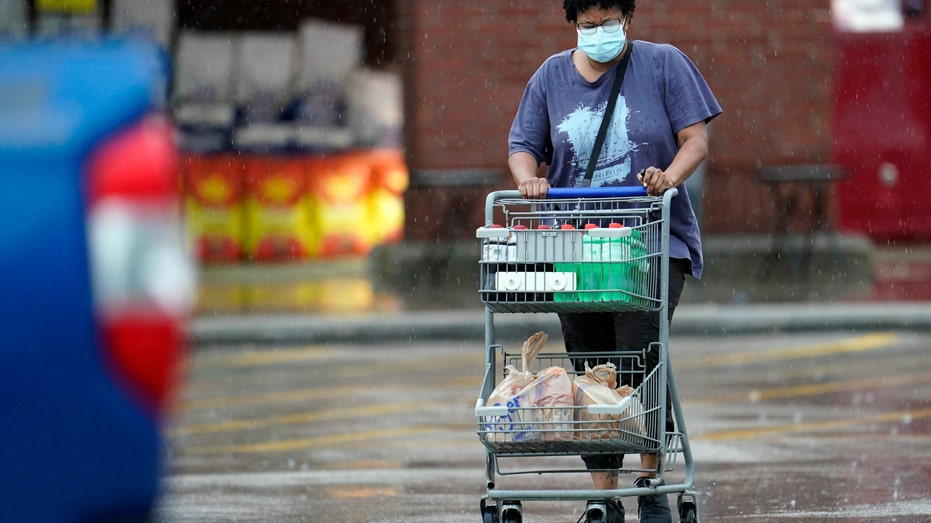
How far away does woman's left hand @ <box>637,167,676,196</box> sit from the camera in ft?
18.4

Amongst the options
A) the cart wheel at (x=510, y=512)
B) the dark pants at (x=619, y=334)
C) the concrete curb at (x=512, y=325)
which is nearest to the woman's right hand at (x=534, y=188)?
the dark pants at (x=619, y=334)

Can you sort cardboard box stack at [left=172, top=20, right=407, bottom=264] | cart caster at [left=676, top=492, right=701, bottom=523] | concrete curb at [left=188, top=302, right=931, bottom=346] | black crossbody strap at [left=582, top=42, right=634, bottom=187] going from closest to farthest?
cart caster at [left=676, top=492, right=701, bottom=523], black crossbody strap at [left=582, top=42, right=634, bottom=187], concrete curb at [left=188, top=302, right=931, bottom=346], cardboard box stack at [left=172, top=20, right=407, bottom=264]

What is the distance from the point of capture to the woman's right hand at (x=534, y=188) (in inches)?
223

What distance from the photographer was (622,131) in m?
5.93

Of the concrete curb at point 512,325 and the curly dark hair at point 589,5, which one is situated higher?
the curly dark hair at point 589,5

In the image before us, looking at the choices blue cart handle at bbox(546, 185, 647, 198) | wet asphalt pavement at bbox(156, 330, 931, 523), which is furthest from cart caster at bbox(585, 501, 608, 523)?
wet asphalt pavement at bbox(156, 330, 931, 523)

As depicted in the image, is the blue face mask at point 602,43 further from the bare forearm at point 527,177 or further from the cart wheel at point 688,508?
the cart wheel at point 688,508

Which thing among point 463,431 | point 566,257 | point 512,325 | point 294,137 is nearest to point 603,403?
point 566,257

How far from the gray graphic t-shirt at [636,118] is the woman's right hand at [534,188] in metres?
0.31

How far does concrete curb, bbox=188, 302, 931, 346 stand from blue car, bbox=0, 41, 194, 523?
11.8 meters

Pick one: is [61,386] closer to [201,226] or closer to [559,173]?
[559,173]

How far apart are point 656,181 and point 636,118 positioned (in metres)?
0.39

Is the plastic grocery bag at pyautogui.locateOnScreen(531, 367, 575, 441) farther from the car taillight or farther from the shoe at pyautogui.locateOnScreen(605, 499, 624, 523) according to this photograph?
the car taillight

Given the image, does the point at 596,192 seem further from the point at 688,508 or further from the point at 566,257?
the point at 688,508
